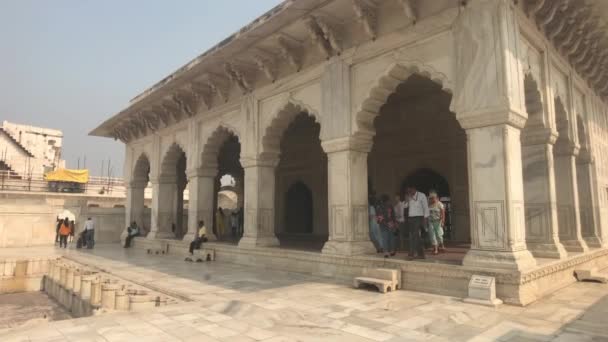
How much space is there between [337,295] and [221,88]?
7.22 m

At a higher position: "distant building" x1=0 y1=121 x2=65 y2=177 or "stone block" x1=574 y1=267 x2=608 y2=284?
"distant building" x1=0 y1=121 x2=65 y2=177

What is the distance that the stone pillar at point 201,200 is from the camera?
485 inches

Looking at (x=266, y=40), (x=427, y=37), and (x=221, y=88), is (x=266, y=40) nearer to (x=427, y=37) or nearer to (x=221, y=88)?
(x=221, y=88)

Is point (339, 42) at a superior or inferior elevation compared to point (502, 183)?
superior

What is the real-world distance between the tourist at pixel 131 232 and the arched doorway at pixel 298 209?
594 centimetres

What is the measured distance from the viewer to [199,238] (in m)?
11.7

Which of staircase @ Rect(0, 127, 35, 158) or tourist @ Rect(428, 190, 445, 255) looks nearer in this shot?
tourist @ Rect(428, 190, 445, 255)

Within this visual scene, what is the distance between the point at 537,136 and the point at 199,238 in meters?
8.76

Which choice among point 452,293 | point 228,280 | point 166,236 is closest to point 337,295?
point 452,293

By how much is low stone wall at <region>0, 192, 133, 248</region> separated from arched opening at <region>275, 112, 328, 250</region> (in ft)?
24.9

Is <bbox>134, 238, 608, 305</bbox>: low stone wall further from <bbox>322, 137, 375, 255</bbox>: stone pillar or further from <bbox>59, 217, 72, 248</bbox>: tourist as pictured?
<bbox>59, 217, 72, 248</bbox>: tourist

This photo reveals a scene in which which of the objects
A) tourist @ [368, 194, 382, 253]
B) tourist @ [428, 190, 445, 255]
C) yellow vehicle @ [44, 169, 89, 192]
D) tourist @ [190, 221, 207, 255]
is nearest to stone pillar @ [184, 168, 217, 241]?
tourist @ [190, 221, 207, 255]

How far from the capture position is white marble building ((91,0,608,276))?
234 inches

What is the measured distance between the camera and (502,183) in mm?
5680
